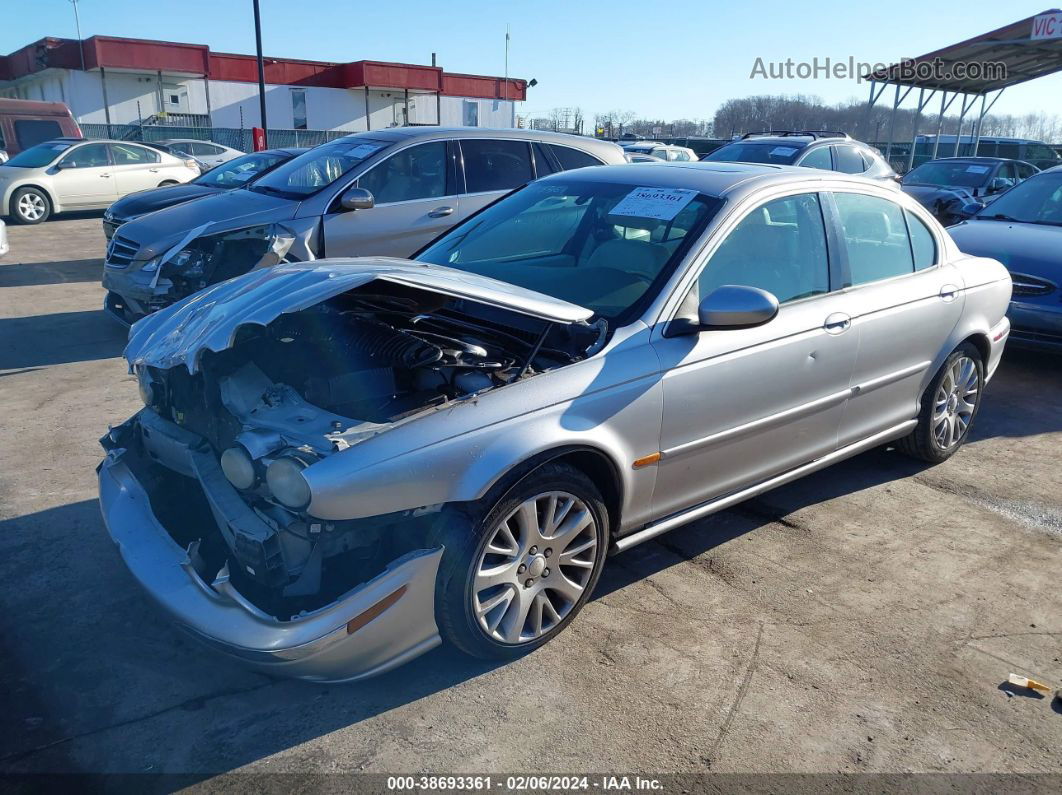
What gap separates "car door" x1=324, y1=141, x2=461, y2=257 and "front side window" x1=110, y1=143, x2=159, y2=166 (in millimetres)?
11107

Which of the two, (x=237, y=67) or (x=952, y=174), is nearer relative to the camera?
(x=952, y=174)

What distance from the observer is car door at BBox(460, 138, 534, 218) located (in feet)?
24.7

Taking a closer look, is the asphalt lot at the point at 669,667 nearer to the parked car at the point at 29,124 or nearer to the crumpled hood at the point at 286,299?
the crumpled hood at the point at 286,299

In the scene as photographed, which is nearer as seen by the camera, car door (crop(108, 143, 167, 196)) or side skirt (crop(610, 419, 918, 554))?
side skirt (crop(610, 419, 918, 554))

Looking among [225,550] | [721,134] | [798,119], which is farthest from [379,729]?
[721,134]

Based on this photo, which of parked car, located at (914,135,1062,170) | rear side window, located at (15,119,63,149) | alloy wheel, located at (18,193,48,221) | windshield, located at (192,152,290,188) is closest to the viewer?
windshield, located at (192,152,290,188)

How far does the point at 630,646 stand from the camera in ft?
10.6

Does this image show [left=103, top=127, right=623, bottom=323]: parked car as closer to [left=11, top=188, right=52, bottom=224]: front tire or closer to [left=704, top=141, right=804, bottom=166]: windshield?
[left=704, top=141, right=804, bottom=166]: windshield

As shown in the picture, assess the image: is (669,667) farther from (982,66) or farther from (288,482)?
(982,66)

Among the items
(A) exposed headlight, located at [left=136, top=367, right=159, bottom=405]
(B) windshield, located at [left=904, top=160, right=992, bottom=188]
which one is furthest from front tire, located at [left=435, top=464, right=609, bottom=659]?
(B) windshield, located at [left=904, top=160, right=992, bottom=188]

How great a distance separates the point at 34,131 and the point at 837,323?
20.7 meters

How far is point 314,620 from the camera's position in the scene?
2.54m

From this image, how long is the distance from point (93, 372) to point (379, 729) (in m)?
4.88

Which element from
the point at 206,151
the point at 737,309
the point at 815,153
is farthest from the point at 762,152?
the point at 206,151
